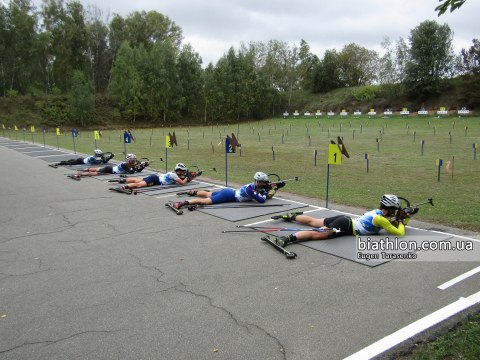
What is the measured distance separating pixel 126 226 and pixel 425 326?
6291 mm

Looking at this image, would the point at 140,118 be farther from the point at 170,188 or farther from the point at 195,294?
the point at 195,294

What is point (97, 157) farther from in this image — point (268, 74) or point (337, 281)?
point (268, 74)

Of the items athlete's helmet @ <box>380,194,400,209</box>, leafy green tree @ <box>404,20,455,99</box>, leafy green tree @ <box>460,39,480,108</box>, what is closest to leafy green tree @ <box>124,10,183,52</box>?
leafy green tree @ <box>404,20,455,99</box>

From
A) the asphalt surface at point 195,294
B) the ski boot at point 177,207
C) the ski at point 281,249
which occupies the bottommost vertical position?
the asphalt surface at point 195,294

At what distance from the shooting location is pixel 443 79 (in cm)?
5825

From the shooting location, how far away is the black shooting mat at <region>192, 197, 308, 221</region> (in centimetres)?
876

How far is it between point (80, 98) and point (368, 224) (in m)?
55.7

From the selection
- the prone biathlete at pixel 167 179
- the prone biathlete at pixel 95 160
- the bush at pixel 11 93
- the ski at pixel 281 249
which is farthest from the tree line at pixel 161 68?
the ski at pixel 281 249

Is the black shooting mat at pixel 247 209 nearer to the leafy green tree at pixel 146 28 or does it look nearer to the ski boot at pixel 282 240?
the ski boot at pixel 282 240

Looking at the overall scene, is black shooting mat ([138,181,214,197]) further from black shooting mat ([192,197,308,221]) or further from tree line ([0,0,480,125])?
tree line ([0,0,480,125])

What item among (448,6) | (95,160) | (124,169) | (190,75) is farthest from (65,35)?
(448,6)

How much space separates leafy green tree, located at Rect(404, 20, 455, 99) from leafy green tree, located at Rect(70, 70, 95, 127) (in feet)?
171

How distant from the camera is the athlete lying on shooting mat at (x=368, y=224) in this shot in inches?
251

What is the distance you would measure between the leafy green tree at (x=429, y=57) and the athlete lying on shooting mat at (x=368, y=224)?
58.5m
